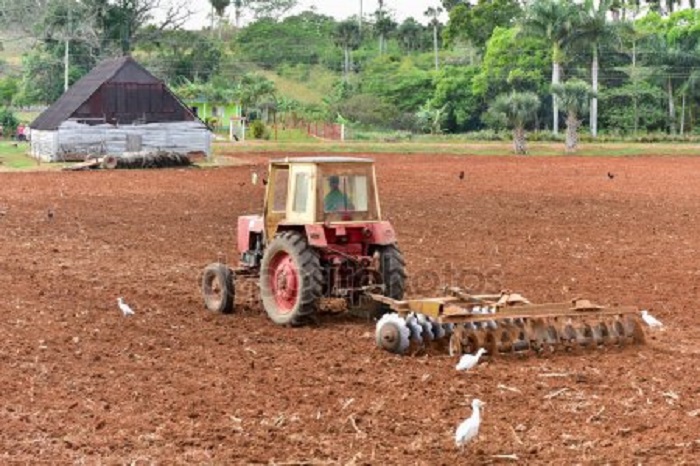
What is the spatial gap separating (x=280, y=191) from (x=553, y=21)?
2645 inches

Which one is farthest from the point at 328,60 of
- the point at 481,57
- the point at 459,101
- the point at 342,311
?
the point at 342,311

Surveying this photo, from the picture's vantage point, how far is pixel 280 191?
13594 mm

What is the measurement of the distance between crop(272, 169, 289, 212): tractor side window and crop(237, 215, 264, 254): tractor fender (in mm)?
465

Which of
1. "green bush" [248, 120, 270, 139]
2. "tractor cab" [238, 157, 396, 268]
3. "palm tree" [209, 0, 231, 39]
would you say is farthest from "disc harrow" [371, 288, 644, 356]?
"palm tree" [209, 0, 231, 39]

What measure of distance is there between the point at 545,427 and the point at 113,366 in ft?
14.3

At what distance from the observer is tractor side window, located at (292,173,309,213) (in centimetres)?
1305

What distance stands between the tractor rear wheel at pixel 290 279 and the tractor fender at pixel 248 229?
2.59 feet

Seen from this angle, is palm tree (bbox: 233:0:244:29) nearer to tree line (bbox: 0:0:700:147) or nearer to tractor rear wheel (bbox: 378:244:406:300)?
tree line (bbox: 0:0:700:147)

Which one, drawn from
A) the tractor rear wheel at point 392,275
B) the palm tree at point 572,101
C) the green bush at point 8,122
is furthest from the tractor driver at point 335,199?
the green bush at point 8,122

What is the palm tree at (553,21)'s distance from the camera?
77250mm

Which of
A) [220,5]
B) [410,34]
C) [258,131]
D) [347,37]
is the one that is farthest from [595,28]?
[220,5]

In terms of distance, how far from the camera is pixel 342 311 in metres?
A: 14.0

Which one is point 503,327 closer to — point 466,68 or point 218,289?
point 218,289

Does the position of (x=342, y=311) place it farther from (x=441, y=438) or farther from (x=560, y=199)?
(x=560, y=199)
